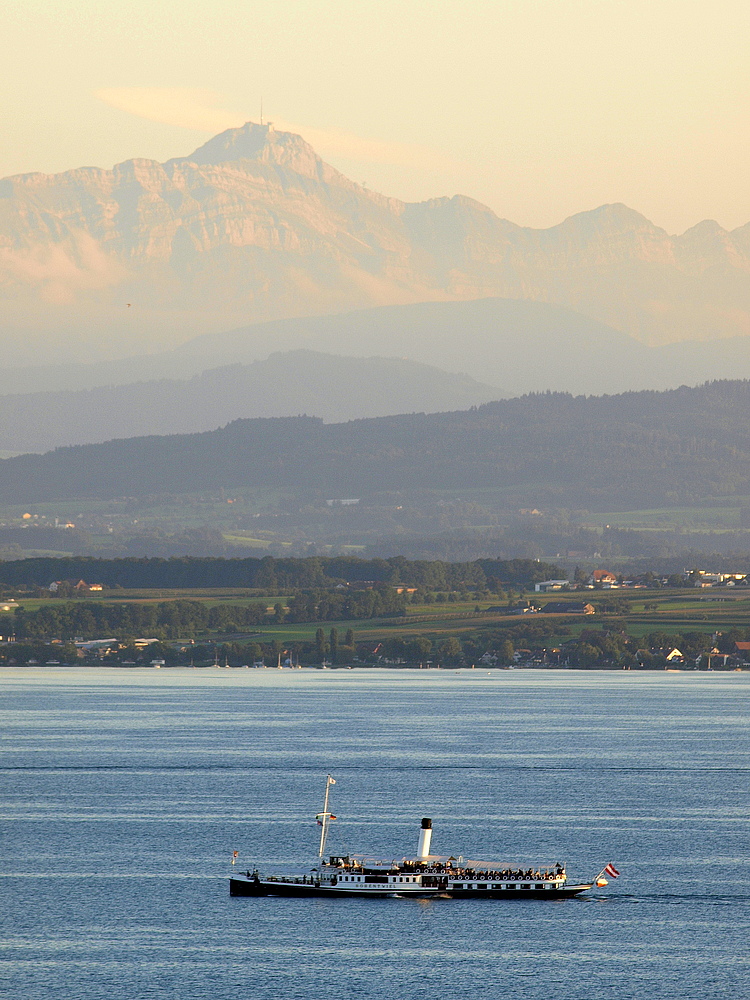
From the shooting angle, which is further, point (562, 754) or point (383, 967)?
point (562, 754)

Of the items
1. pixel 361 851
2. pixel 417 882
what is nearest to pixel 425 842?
pixel 417 882

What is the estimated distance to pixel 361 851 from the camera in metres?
95.3

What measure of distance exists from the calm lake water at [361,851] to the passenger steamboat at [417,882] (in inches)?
30.3

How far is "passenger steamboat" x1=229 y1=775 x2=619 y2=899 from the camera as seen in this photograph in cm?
8588

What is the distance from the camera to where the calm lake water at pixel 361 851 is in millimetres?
72062

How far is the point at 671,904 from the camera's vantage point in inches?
3305

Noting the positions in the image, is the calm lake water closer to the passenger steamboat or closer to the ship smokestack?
the passenger steamboat

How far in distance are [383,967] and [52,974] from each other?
14688 millimetres

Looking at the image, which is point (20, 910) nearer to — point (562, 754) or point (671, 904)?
point (671, 904)

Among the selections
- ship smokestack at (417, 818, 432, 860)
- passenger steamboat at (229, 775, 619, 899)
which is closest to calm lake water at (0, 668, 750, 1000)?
passenger steamboat at (229, 775, 619, 899)

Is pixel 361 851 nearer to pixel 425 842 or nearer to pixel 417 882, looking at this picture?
pixel 425 842

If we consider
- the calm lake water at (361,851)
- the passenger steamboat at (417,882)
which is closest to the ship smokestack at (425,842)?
the passenger steamboat at (417,882)

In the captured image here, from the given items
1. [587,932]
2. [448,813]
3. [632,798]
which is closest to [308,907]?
[587,932]

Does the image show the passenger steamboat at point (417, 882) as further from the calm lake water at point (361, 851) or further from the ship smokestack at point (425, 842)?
the calm lake water at point (361, 851)
